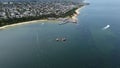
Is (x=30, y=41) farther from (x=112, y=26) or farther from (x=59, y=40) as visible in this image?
(x=112, y=26)

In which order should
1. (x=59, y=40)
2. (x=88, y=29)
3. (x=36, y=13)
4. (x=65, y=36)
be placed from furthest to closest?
(x=36, y=13), (x=88, y=29), (x=65, y=36), (x=59, y=40)

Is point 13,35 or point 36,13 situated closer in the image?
point 13,35

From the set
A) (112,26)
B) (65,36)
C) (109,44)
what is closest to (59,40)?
(65,36)

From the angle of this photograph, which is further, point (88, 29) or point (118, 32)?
point (88, 29)

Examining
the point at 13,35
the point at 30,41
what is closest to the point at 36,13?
the point at 13,35

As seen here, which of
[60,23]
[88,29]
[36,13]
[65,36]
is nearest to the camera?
[65,36]

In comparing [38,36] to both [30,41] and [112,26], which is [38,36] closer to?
[30,41]
